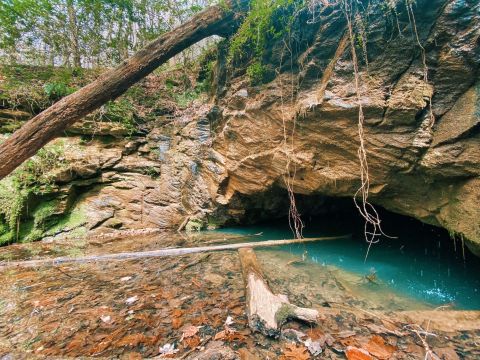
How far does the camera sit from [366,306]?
8.68 feet

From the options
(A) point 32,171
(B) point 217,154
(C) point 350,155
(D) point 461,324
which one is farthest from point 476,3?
(A) point 32,171

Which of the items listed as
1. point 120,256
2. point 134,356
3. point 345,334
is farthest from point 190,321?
point 120,256

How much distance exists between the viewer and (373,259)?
14.1ft

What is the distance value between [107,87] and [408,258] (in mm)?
6347

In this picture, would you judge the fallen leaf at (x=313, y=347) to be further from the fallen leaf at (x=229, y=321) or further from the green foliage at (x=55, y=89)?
the green foliage at (x=55, y=89)

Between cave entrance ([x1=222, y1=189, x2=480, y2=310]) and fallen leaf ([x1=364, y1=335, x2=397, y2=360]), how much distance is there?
0.71 meters

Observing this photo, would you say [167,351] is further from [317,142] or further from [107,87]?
[107,87]

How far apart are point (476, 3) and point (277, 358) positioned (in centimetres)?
384

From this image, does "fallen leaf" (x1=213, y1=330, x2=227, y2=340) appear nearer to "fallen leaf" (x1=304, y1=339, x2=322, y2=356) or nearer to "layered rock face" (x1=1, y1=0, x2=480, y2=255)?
"fallen leaf" (x1=304, y1=339, x2=322, y2=356)

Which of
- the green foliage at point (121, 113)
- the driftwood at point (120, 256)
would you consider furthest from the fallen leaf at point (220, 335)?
the green foliage at point (121, 113)

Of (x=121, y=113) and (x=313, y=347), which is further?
(x=121, y=113)

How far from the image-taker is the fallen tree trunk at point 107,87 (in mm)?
3525

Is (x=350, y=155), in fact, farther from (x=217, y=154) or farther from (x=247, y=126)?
(x=217, y=154)

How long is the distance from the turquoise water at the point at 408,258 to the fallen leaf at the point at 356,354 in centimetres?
153
